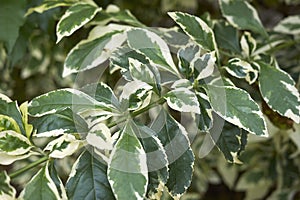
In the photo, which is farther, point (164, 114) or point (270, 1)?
point (270, 1)

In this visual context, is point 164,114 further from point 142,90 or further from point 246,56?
point 246,56

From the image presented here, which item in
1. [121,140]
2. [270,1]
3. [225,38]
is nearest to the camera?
[121,140]

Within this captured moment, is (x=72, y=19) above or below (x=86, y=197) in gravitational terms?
above

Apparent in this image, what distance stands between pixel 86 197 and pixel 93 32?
1.10 feet

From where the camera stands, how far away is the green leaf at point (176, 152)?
65 cm

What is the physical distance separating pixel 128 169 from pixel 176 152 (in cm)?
Result: 10

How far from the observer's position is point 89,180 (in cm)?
64

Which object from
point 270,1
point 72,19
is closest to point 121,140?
point 72,19

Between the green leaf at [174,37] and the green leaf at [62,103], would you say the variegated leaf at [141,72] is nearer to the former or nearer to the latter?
the green leaf at [62,103]

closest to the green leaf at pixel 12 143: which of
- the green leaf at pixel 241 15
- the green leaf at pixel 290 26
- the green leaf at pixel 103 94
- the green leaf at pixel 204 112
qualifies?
the green leaf at pixel 103 94

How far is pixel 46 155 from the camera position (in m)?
0.67

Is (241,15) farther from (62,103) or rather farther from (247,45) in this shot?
(62,103)

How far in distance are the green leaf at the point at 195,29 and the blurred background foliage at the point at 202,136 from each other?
1.06 feet

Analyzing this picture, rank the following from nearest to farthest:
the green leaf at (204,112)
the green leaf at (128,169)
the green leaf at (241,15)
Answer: the green leaf at (128,169)
the green leaf at (204,112)
the green leaf at (241,15)
